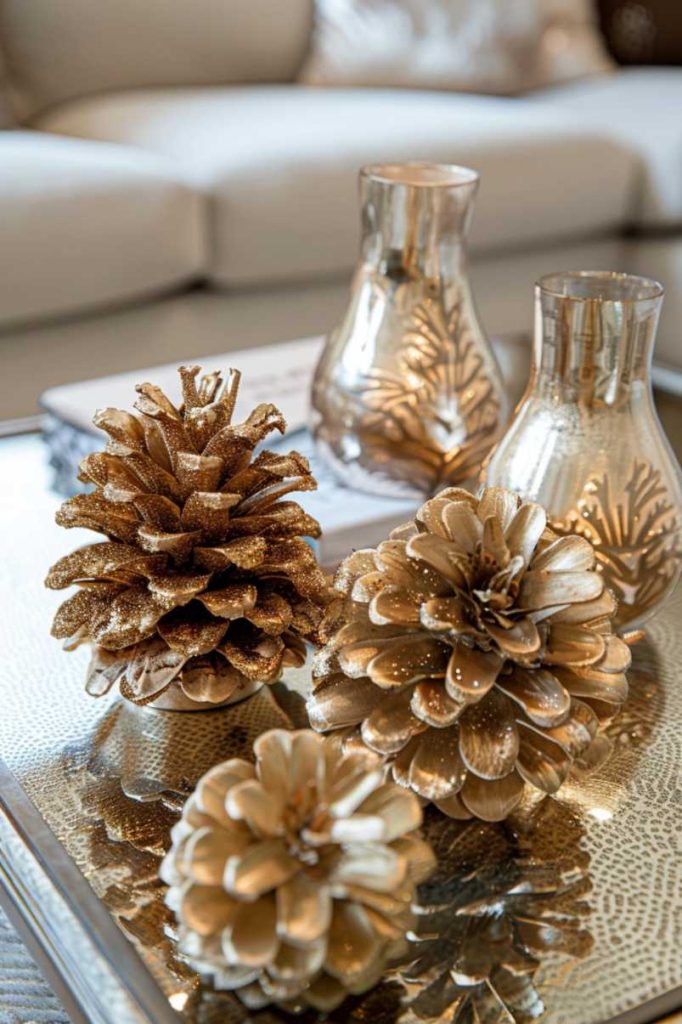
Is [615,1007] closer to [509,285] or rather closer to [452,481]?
[452,481]

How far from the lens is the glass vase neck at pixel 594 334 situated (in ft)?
1.74

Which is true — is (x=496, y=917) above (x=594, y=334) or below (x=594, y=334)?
below

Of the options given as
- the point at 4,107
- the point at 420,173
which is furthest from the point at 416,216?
the point at 4,107

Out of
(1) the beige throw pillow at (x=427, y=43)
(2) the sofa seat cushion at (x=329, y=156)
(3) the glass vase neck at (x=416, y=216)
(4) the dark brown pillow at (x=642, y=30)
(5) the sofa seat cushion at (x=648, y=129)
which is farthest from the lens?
(4) the dark brown pillow at (x=642, y=30)

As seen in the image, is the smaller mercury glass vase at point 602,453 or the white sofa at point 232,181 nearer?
the smaller mercury glass vase at point 602,453

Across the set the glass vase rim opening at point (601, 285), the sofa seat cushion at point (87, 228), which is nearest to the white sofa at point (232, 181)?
the sofa seat cushion at point (87, 228)

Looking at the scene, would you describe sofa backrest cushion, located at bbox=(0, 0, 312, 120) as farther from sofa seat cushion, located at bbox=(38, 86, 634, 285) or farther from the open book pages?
the open book pages

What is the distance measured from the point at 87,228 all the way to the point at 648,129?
95 centimetres

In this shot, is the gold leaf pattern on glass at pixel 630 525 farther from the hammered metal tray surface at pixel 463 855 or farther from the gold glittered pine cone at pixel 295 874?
the gold glittered pine cone at pixel 295 874

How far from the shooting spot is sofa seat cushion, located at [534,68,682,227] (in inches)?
72.5

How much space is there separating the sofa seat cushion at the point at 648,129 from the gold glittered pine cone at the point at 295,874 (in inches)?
65.3

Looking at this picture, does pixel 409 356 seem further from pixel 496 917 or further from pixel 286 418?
pixel 496 917

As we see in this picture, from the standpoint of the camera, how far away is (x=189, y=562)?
0.53m

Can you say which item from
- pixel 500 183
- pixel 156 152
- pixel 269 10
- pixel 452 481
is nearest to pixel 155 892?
pixel 452 481
